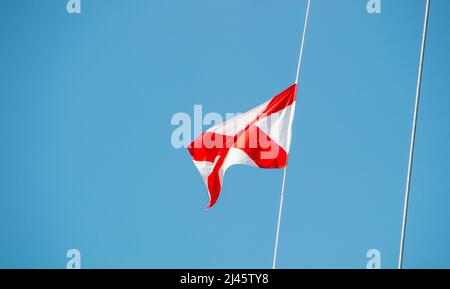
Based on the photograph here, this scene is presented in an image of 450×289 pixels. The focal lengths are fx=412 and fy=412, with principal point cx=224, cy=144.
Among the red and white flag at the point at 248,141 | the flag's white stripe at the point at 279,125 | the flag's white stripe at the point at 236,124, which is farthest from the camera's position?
the flag's white stripe at the point at 236,124

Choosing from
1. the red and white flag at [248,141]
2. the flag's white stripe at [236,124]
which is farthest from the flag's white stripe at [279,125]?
the flag's white stripe at [236,124]

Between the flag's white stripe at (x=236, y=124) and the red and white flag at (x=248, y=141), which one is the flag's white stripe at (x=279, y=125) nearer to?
the red and white flag at (x=248, y=141)

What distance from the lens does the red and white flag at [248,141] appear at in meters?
12.9

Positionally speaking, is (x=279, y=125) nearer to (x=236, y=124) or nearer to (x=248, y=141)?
(x=248, y=141)

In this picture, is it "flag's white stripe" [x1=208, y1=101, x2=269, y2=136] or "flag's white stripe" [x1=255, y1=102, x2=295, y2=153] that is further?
"flag's white stripe" [x1=208, y1=101, x2=269, y2=136]

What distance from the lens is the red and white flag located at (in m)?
12.9

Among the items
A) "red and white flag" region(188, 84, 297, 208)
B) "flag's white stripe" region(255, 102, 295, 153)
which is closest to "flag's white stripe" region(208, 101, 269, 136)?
"red and white flag" region(188, 84, 297, 208)

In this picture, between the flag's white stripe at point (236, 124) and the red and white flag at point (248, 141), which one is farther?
the flag's white stripe at point (236, 124)

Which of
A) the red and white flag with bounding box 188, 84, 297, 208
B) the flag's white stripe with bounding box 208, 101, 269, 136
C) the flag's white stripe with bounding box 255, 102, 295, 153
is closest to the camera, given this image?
the red and white flag with bounding box 188, 84, 297, 208

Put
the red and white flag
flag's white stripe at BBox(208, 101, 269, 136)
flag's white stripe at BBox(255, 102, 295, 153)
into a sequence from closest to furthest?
the red and white flag
flag's white stripe at BBox(255, 102, 295, 153)
flag's white stripe at BBox(208, 101, 269, 136)

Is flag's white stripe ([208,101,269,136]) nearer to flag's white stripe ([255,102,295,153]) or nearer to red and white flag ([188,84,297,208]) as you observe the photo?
red and white flag ([188,84,297,208])
